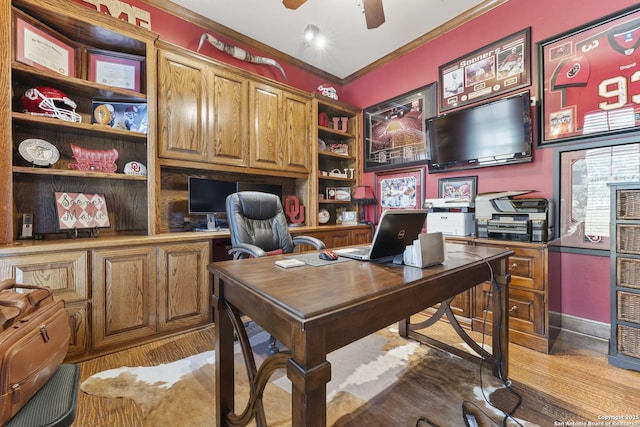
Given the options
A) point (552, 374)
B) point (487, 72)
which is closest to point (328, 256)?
point (552, 374)

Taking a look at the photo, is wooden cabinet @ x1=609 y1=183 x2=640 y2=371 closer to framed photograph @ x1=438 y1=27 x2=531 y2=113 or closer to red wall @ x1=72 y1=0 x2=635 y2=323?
red wall @ x1=72 y1=0 x2=635 y2=323

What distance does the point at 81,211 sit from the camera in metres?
2.13

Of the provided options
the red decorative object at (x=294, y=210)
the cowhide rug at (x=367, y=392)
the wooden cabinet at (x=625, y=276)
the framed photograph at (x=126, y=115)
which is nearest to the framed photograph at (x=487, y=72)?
the wooden cabinet at (x=625, y=276)

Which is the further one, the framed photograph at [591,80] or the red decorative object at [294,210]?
the red decorative object at [294,210]

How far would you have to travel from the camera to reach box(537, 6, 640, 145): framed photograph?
1.96 meters

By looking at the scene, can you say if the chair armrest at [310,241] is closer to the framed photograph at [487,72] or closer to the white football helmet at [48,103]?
the white football helmet at [48,103]

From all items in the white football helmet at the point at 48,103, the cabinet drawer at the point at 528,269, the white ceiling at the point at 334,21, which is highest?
the white ceiling at the point at 334,21

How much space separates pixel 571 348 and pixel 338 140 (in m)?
3.48

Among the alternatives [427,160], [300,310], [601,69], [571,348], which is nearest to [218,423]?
[300,310]

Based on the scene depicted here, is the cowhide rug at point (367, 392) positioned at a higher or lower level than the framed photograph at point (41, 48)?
lower

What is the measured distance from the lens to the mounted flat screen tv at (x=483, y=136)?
7.80ft

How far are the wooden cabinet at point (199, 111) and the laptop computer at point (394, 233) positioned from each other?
2007mm

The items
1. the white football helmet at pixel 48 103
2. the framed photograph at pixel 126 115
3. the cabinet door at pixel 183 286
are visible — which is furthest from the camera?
the framed photograph at pixel 126 115

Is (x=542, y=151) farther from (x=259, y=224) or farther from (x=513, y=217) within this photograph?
(x=259, y=224)
